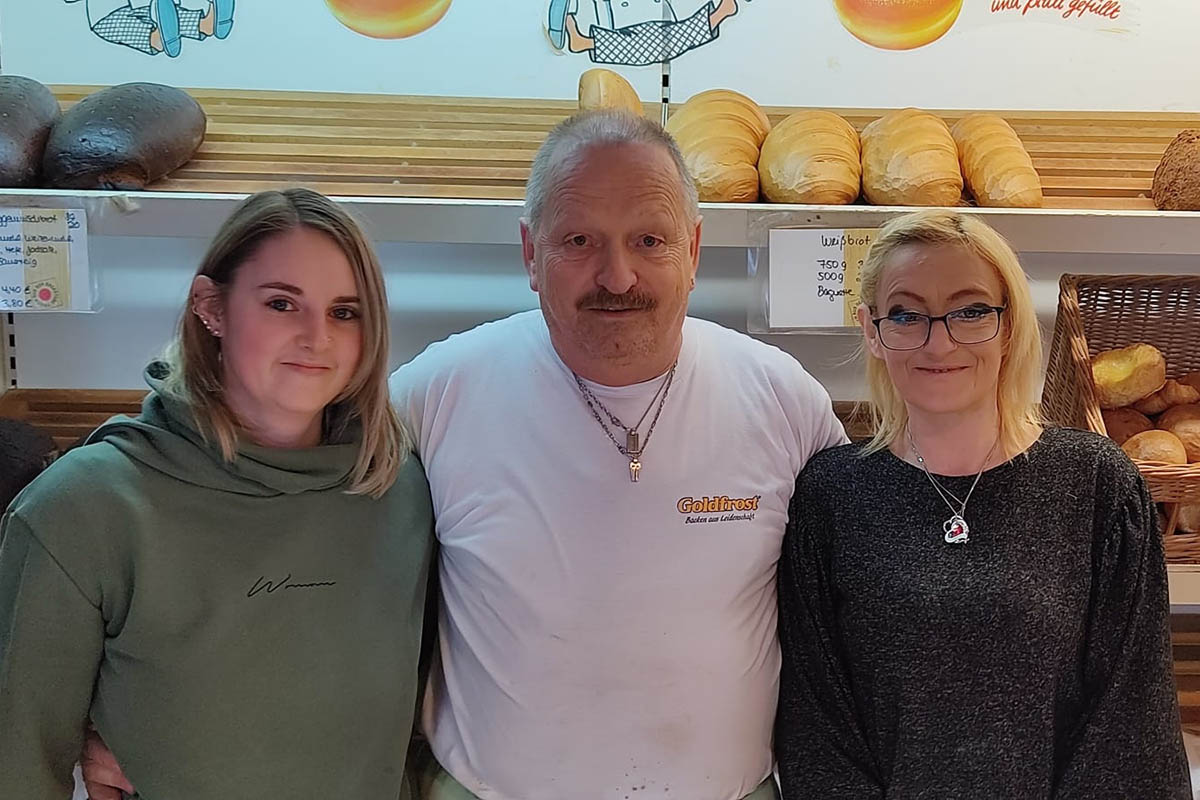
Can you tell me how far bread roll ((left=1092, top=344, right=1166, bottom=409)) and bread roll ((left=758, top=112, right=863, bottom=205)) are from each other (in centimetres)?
49

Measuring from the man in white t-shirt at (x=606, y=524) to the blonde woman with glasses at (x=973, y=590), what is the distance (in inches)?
3.7

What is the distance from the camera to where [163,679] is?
1.06 m

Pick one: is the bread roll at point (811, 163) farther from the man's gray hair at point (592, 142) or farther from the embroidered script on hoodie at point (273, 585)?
the embroidered script on hoodie at point (273, 585)

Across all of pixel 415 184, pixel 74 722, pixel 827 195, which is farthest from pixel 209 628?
pixel 827 195

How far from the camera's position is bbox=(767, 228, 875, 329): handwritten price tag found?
1.43 meters

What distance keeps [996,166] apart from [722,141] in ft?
1.30

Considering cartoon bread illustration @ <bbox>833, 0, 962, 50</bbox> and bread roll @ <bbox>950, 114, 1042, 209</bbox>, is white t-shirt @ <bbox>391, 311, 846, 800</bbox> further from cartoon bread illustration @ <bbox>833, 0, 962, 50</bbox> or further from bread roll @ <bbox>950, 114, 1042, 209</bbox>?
cartoon bread illustration @ <bbox>833, 0, 962, 50</bbox>

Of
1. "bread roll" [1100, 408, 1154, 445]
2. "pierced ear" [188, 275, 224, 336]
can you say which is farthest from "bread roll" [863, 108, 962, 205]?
"pierced ear" [188, 275, 224, 336]

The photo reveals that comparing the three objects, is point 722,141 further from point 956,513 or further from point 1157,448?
point 1157,448

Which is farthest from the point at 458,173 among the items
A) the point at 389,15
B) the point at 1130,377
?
the point at 1130,377

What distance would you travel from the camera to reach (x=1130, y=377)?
63.1 inches

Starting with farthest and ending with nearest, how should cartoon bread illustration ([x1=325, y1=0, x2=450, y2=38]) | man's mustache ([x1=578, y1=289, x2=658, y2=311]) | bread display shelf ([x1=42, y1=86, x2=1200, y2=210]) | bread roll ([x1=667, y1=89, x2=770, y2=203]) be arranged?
cartoon bread illustration ([x1=325, y1=0, x2=450, y2=38]) → bread display shelf ([x1=42, y1=86, x2=1200, y2=210]) → bread roll ([x1=667, y1=89, x2=770, y2=203]) → man's mustache ([x1=578, y1=289, x2=658, y2=311])

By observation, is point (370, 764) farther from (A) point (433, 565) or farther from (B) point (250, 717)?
(A) point (433, 565)

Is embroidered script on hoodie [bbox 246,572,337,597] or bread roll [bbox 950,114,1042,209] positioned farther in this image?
bread roll [bbox 950,114,1042,209]
